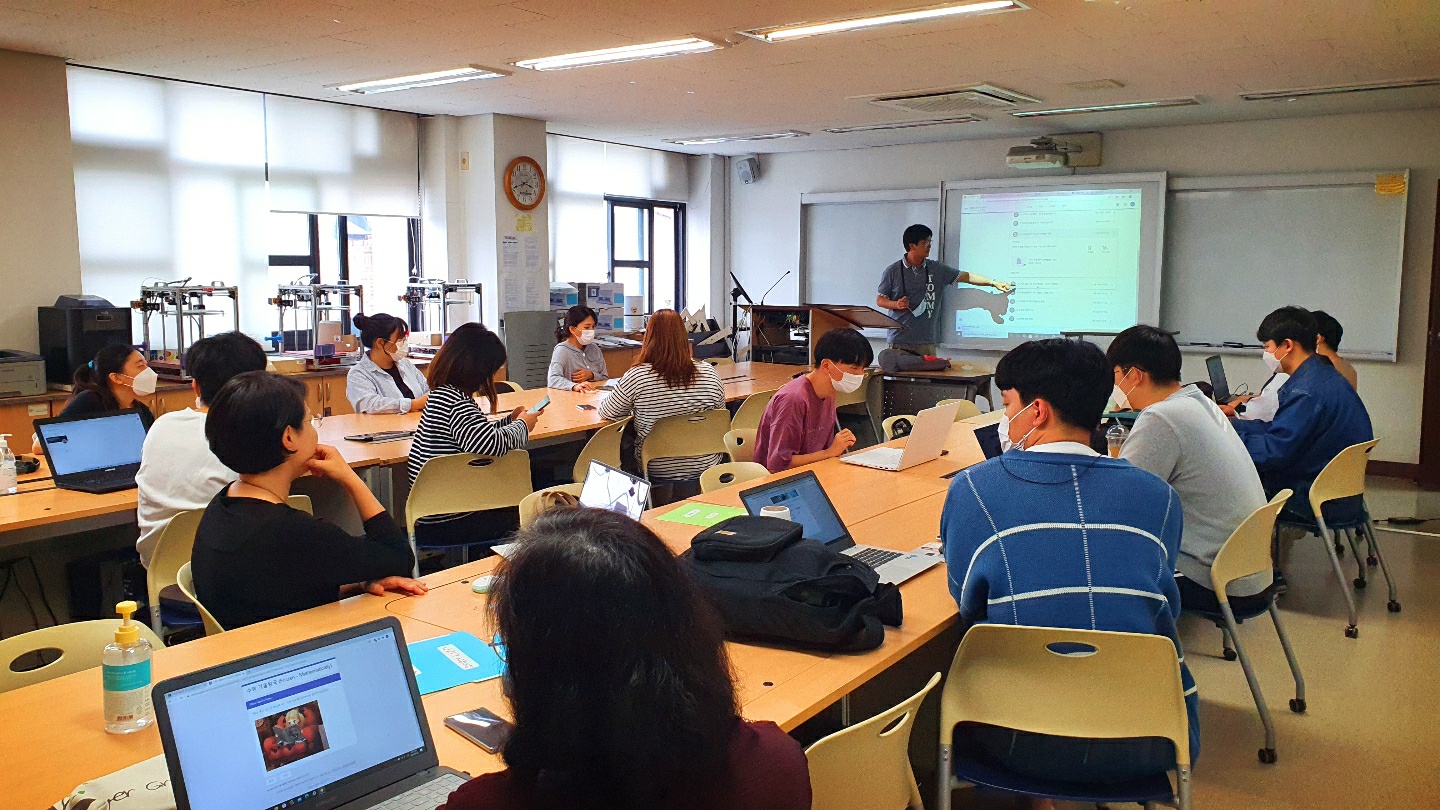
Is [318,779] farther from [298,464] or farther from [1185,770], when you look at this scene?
[1185,770]

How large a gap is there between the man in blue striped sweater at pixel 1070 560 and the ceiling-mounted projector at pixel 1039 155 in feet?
22.0

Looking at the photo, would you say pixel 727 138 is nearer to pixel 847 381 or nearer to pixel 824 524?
pixel 847 381

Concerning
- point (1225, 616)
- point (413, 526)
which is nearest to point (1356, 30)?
point (1225, 616)

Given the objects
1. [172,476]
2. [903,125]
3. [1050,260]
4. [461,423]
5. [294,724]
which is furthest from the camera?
[1050,260]

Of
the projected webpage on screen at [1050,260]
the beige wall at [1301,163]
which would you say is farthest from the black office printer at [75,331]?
the projected webpage on screen at [1050,260]

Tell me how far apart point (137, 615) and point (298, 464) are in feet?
4.86

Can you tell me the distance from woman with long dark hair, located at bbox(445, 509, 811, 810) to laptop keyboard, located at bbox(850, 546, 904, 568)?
5.40 feet

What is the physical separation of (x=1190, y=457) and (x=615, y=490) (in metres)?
1.66

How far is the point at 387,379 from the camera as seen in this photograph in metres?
5.23

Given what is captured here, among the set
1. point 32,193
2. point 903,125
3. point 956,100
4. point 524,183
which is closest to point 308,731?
point 32,193

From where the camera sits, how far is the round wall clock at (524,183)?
26.2ft

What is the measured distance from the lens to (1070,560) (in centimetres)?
209

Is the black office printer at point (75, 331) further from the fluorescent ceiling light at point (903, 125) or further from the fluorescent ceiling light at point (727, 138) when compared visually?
the fluorescent ceiling light at point (903, 125)

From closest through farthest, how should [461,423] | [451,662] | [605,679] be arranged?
[605,679], [451,662], [461,423]
